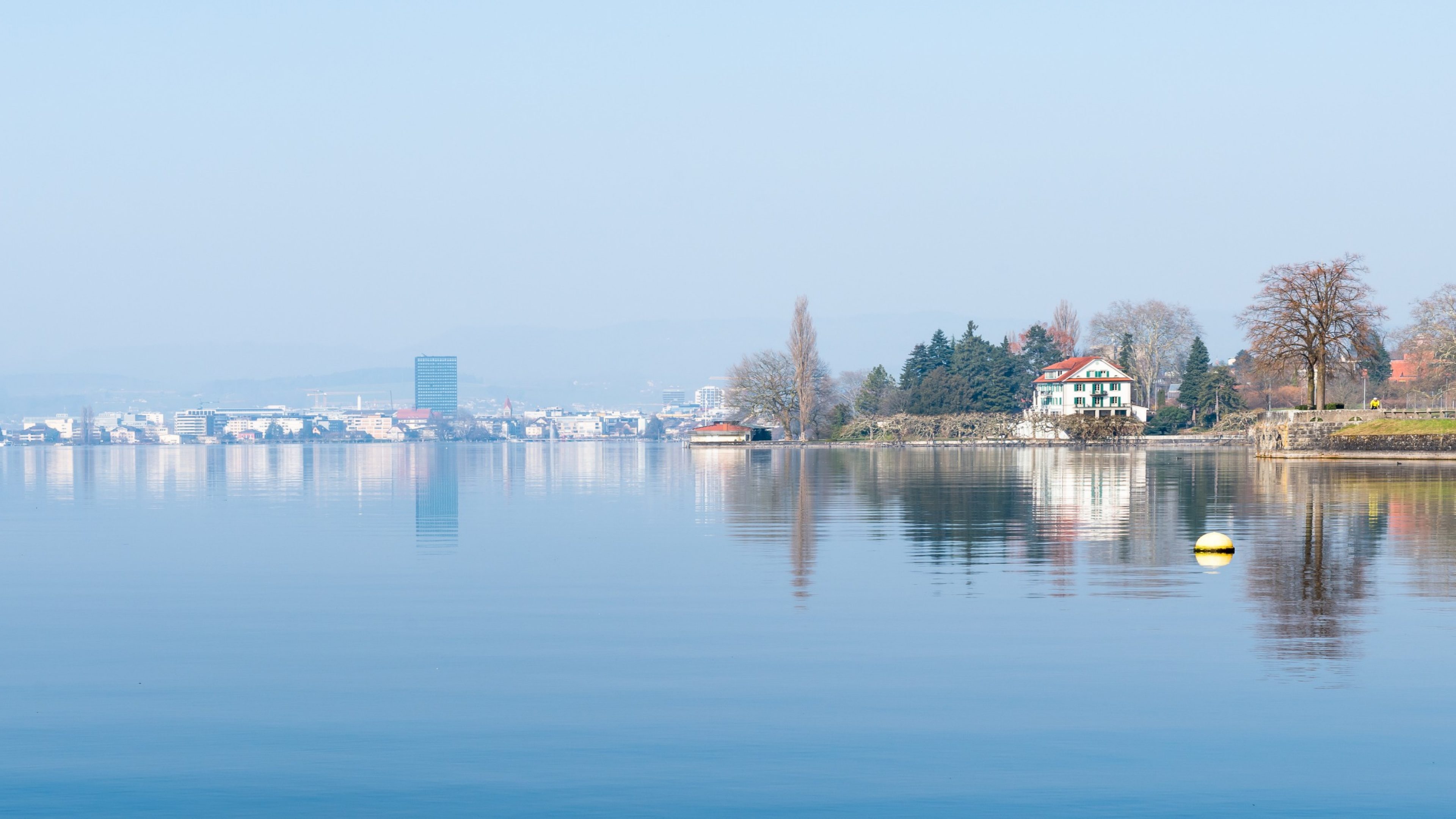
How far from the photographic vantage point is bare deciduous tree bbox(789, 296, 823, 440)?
428 feet

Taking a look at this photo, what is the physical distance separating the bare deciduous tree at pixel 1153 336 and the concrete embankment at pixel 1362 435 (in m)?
63.2

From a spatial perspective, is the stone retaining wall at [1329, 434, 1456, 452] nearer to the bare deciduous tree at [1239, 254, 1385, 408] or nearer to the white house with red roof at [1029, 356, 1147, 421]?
the bare deciduous tree at [1239, 254, 1385, 408]

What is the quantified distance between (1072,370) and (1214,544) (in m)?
112

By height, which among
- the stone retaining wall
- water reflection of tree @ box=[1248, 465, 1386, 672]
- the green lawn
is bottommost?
water reflection of tree @ box=[1248, 465, 1386, 672]

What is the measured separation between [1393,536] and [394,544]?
16.4 meters

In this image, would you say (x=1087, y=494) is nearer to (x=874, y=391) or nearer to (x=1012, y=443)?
(x=1012, y=443)

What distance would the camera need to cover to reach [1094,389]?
128 m

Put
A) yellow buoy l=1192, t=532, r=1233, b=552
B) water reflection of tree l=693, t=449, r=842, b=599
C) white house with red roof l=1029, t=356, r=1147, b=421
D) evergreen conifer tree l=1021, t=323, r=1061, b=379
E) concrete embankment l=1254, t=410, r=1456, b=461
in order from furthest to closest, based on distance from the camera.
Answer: evergreen conifer tree l=1021, t=323, r=1061, b=379, white house with red roof l=1029, t=356, r=1147, b=421, concrete embankment l=1254, t=410, r=1456, b=461, water reflection of tree l=693, t=449, r=842, b=599, yellow buoy l=1192, t=532, r=1233, b=552

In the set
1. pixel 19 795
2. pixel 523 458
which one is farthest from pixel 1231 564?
pixel 523 458

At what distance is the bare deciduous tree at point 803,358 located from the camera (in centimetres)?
13038

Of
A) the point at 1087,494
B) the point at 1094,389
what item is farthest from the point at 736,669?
the point at 1094,389

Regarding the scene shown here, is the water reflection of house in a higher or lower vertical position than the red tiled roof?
lower

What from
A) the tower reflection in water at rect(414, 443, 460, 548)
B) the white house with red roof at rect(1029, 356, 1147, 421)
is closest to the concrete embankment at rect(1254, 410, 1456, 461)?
the tower reflection in water at rect(414, 443, 460, 548)

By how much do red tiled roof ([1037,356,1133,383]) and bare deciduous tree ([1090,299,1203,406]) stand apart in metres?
7.46
